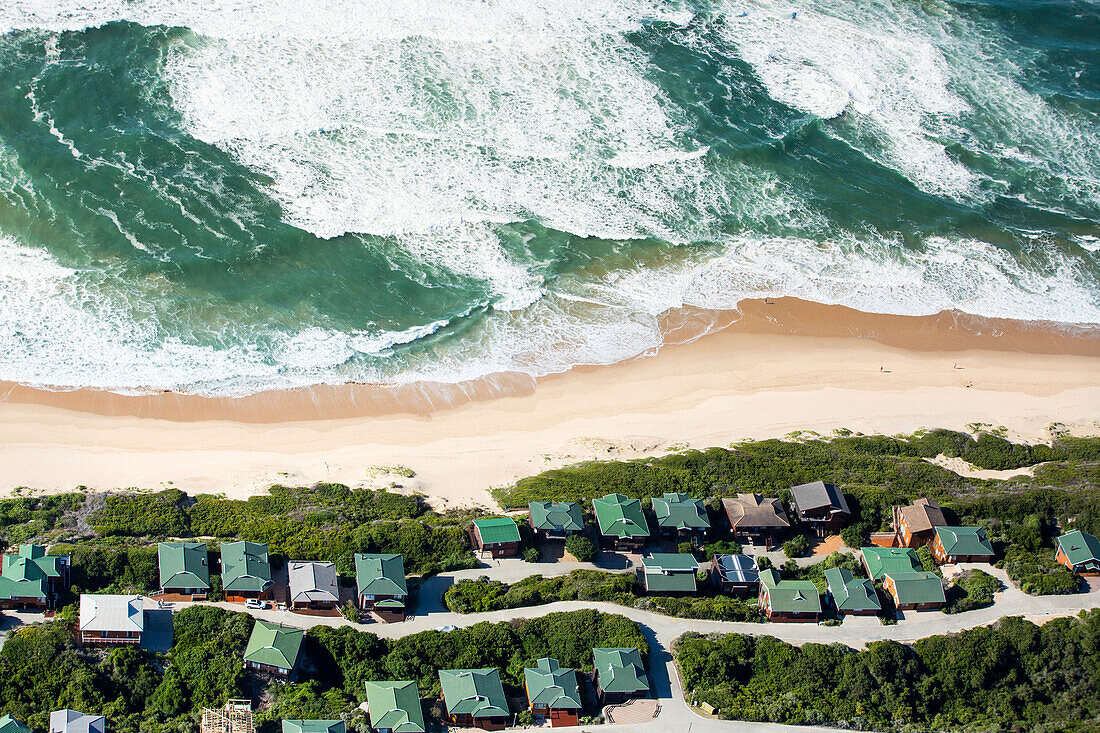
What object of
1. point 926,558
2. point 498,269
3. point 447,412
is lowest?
point 926,558

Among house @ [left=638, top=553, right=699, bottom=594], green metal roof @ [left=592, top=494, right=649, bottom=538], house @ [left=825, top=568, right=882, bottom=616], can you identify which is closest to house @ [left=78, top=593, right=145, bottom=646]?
green metal roof @ [left=592, top=494, right=649, bottom=538]

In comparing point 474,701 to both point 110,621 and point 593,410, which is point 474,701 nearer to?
point 110,621

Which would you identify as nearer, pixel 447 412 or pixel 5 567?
pixel 5 567

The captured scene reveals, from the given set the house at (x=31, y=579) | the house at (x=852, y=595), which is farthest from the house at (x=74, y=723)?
the house at (x=852, y=595)

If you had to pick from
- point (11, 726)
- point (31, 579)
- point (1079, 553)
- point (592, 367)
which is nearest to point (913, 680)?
point (1079, 553)

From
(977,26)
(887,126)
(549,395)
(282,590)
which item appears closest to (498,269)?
(549,395)

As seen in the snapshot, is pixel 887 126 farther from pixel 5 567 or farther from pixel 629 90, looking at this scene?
pixel 5 567

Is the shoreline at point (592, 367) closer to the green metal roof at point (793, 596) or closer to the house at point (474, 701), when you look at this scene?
the green metal roof at point (793, 596)
